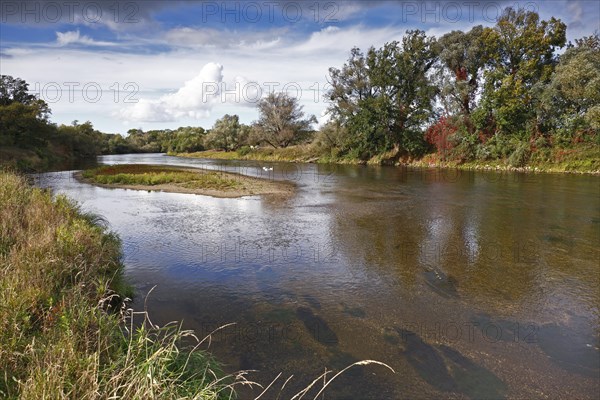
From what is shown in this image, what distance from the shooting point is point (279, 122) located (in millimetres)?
66812

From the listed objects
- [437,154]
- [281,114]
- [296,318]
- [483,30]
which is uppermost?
[483,30]

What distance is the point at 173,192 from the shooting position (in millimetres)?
22906

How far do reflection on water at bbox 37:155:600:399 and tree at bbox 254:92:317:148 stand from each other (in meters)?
51.6

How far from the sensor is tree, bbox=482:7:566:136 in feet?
116

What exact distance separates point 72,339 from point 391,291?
5944 mm

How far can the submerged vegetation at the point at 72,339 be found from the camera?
115 inches

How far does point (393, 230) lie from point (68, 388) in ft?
37.5

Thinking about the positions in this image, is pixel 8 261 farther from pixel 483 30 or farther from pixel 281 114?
pixel 281 114

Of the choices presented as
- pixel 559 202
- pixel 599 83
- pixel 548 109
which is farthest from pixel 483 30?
A: pixel 559 202

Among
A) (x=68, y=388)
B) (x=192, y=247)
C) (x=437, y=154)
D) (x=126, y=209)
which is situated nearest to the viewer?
(x=68, y=388)

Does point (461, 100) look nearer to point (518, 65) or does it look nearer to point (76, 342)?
point (518, 65)

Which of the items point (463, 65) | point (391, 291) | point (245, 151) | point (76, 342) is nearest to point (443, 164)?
point (463, 65)

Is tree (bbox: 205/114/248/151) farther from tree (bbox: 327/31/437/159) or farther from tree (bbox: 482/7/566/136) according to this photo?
tree (bbox: 482/7/566/136)

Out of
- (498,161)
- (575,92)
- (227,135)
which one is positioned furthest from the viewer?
(227,135)
